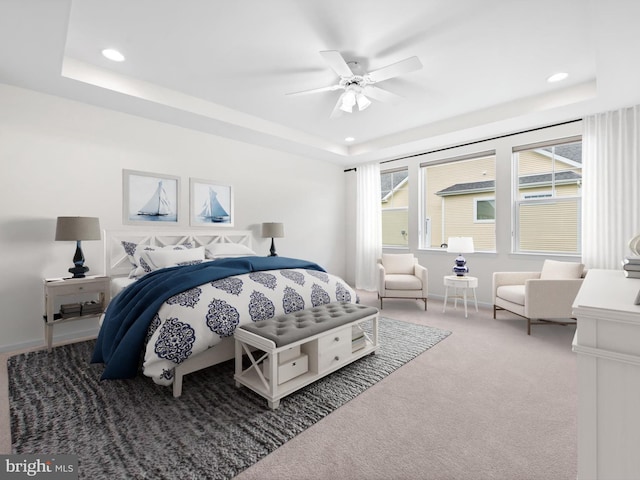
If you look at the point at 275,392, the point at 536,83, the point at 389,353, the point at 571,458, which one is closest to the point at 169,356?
the point at 275,392

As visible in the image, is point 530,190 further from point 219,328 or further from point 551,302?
point 219,328

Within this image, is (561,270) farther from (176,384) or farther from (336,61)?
(176,384)

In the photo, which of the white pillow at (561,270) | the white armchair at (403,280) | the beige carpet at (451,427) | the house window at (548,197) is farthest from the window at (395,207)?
the beige carpet at (451,427)

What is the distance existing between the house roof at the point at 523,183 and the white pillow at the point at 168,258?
417cm

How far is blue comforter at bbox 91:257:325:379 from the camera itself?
2.11m

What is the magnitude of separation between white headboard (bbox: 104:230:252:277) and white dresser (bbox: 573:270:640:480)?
4.08 metres

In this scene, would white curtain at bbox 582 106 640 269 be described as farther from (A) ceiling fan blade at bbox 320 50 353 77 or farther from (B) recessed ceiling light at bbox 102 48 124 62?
(B) recessed ceiling light at bbox 102 48 124 62

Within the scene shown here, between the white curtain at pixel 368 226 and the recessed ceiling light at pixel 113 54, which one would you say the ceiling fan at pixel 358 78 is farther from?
the white curtain at pixel 368 226

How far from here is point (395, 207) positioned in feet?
19.8

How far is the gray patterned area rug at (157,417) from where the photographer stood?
1.54 metres

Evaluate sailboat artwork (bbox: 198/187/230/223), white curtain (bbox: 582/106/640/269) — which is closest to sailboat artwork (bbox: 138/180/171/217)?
sailboat artwork (bbox: 198/187/230/223)

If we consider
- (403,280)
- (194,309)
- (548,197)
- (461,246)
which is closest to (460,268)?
(461,246)

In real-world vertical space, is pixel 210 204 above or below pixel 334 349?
above

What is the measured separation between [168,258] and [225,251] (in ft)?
2.72
